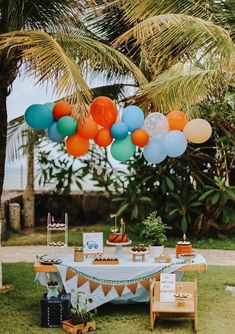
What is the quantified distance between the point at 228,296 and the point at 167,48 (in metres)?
2.89

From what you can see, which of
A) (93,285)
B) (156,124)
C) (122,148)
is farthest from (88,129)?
(93,285)

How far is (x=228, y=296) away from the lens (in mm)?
7352

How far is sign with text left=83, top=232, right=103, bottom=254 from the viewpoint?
673cm

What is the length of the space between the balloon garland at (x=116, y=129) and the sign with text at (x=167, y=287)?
130cm

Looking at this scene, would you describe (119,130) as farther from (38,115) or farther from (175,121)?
(38,115)

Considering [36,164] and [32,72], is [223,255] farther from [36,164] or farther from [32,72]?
[32,72]

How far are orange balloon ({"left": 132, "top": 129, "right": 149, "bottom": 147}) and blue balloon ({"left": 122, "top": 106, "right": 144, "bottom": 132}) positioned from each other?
54 mm

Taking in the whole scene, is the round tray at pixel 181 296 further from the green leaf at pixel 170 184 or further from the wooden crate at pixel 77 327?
the green leaf at pixel 170 184

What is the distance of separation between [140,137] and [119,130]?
232 mm

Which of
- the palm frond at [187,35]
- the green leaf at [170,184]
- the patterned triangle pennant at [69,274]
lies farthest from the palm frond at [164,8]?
the green leaf at [170,184]

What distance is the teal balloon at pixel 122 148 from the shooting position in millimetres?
6750

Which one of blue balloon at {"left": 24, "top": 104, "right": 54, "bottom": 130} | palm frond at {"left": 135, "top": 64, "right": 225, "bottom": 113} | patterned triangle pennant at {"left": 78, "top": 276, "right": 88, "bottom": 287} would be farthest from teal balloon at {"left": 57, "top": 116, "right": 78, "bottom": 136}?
patterned triangle pennant at {"left": 78, "top": 276, "right": 88, "bottom": 287}

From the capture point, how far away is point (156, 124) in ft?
22.0

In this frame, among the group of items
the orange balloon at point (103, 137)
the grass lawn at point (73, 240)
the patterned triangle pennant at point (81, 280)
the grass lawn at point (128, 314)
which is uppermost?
the orange balloon at point (103, 137)
